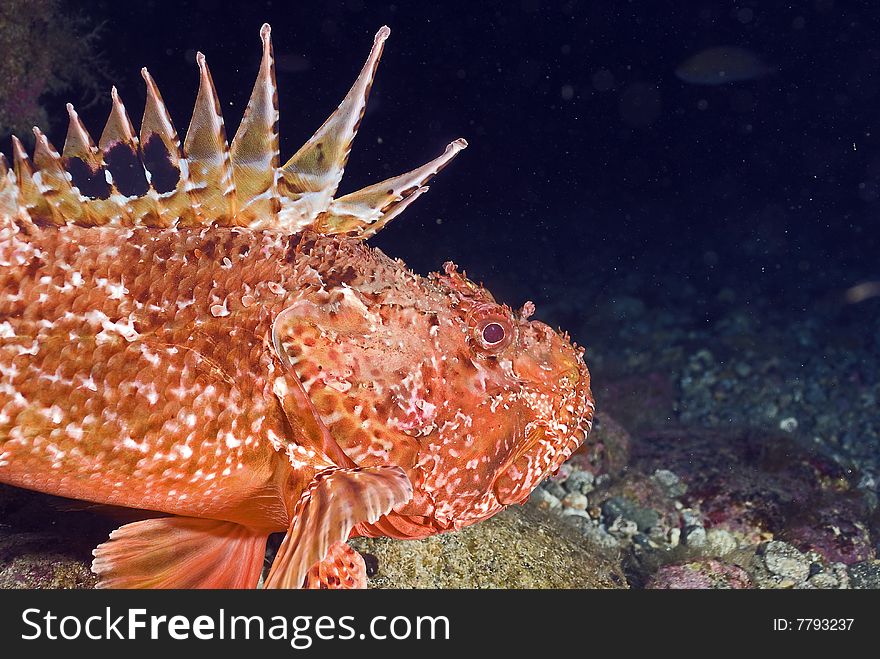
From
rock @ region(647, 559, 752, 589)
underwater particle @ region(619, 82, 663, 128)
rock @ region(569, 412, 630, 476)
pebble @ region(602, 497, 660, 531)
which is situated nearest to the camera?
rock @ region(647, 559, 752, 589)

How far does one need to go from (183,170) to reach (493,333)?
5.20 feet

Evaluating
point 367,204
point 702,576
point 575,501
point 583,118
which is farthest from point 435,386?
point 583,118

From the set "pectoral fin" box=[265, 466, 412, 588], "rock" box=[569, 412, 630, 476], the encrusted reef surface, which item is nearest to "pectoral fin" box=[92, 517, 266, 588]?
the encrusted reef surface

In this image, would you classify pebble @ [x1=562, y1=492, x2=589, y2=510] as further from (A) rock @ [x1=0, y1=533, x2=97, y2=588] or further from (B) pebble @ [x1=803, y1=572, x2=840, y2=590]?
(A) rock @ [x1=0, y1=533, x2=97, y2=588]

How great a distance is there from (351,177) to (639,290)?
10246mm

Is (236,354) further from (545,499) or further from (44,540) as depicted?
(545,499)

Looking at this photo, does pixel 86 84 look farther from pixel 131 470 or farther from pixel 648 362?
pixel 648 362

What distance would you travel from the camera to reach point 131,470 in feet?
8.68

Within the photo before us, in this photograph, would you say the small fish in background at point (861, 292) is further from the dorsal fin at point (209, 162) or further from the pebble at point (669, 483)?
the dorsal fin at point (209, 162)

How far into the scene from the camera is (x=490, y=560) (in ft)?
14.0

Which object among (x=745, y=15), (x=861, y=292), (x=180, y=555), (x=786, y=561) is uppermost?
(x=745, y=15)

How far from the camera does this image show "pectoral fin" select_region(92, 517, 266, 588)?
288 cm
